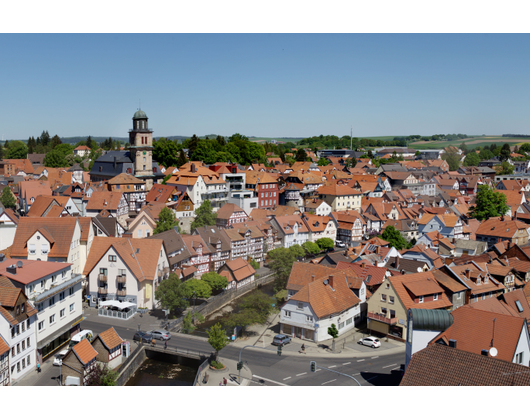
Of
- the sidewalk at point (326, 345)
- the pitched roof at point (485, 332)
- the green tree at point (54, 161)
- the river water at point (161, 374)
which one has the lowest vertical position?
the river water at point (161, 374)

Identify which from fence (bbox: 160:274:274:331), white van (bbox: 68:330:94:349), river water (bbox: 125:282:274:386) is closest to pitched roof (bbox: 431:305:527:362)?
river water (bbox: 125:282:274:386)

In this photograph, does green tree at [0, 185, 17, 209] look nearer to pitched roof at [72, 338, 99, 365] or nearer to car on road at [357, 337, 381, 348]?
Result: pitched roof at [72, 338, 99, 365]

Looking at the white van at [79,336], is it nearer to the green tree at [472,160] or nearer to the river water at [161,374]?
the river water at [161,374]

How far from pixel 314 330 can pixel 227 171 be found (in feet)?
112

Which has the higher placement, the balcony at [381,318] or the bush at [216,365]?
the balcony at [381,318]

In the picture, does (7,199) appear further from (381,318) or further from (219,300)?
(381,318)

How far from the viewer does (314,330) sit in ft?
89.6

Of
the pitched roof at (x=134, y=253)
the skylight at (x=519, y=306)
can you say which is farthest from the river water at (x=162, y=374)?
the skylight at (x=519, y=306)

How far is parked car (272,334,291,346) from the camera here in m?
26.7

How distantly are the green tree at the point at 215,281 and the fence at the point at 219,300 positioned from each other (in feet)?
2.08

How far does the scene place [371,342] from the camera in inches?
1042

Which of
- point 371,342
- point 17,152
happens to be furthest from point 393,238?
point 17,152

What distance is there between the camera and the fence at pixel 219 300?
28.7m
